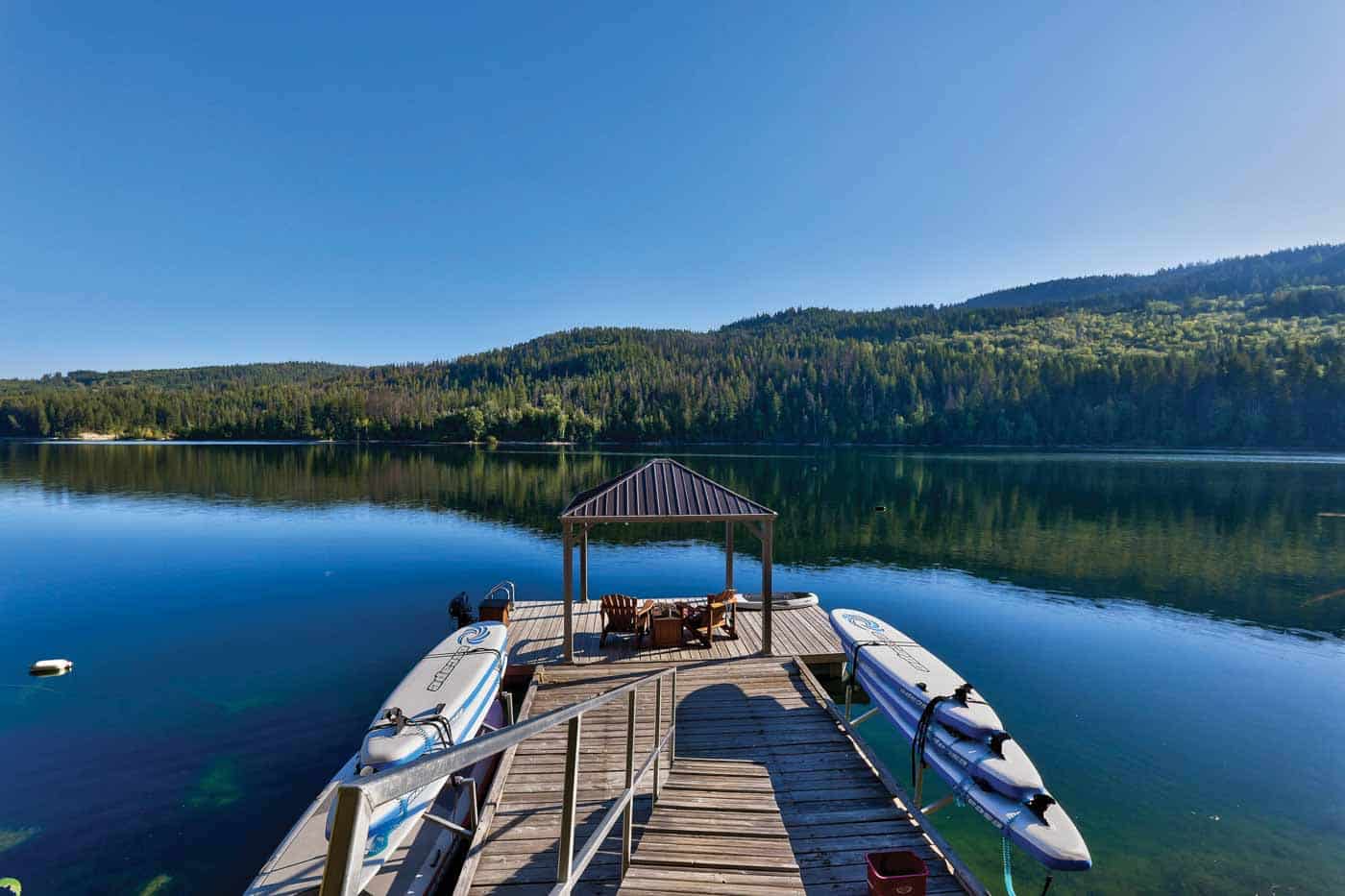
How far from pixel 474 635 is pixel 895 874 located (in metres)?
8.57

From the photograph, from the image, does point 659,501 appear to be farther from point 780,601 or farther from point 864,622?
point 780,601

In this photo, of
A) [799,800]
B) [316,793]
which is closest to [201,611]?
[316,793]

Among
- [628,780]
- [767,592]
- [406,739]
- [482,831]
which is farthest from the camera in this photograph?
[767,592]

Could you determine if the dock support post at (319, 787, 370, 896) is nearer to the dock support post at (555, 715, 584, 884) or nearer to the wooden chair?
→ the dock support post at (555, 715, 584, 884)

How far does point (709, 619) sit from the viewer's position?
13273mm

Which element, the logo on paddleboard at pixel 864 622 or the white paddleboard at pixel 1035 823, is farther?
the logo on paddleboard at pixel 864 622

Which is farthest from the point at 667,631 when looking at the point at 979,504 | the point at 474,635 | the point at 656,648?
the point at 979,504

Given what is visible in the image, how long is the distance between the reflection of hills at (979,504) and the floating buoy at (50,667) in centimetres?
2016

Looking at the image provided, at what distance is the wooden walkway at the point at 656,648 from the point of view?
41.2ft

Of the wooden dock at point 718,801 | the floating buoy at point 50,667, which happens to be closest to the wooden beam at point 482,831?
the wooden dock at point 718,801

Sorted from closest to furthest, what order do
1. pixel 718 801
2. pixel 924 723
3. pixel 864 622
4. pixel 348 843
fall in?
pixel 348 843, pixel 718 801, pixel 924 723, pixel 864 622

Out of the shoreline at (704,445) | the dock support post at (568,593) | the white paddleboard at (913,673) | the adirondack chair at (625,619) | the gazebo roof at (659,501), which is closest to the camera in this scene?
the white paddleboard at (913,673)

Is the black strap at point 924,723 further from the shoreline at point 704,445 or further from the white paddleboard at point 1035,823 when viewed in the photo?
the shoreline at point 704,445

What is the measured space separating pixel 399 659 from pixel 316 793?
5.88 m
